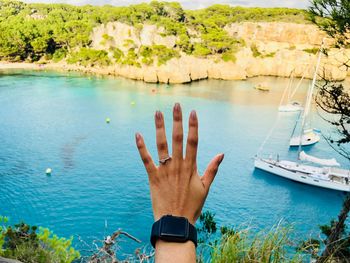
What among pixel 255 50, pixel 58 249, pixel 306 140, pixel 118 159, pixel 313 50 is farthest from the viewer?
pixel 255 50

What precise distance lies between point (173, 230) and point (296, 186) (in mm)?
16343

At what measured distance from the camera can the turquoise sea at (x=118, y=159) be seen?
1264 centimetres

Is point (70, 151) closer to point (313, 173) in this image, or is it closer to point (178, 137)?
point (313, 173)

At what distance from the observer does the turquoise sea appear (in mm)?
12641

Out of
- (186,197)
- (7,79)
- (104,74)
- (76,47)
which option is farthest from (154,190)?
(76,47)

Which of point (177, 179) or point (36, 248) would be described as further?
point (36, 248)

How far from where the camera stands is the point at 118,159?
17.8 metres

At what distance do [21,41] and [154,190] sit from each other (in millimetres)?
49061

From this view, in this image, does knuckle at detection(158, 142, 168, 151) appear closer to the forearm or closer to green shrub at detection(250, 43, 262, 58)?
the forearm

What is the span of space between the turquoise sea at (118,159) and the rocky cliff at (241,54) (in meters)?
6.85

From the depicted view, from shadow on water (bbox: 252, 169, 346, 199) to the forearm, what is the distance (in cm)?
1559

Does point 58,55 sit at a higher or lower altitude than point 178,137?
lower

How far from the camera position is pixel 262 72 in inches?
1902

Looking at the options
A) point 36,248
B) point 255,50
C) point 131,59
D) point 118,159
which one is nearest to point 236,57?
point 255,50
